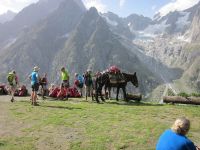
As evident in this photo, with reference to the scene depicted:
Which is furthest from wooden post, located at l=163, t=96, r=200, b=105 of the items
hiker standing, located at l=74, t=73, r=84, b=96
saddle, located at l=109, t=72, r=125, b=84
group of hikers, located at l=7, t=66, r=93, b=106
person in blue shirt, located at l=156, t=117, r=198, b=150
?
person in blue shirt, located at l=156, t=117, r=198, b=150

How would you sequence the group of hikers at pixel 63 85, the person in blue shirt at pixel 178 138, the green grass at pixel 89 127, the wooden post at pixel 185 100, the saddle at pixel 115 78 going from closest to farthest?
the person in blue shirt at pixel 178 138, the green grass at pixel 89 127, the wooden post at pixel 185 100, the group of hikers at pixel 63 85, the saddle at pixel 115 78

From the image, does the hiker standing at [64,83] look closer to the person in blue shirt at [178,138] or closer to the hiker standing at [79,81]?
the hiker standing at [79,81]

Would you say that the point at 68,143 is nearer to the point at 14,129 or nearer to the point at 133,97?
the point at 14,129

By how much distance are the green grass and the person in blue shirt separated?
25.7ft

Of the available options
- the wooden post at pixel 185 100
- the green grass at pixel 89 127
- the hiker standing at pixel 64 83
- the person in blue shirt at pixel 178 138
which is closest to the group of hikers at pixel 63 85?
the hiker standing at pixel 64 83

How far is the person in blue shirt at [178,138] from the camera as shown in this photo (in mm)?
9805

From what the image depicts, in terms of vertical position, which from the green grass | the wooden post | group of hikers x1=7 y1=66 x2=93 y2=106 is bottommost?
the green grass

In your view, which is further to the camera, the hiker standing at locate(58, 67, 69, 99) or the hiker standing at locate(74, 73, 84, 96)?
the hiker standing at locate(74, 73, 84, 96)

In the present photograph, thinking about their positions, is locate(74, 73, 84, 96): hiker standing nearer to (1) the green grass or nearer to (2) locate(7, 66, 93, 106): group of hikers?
(2) locate(7, 66, 93, 106): group of hikers

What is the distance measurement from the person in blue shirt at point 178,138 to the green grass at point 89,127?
25.7 feet

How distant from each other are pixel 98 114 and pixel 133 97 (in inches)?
Answer: 380

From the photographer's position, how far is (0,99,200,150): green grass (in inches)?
734

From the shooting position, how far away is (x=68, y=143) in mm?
18906

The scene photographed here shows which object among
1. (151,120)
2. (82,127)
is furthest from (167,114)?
(82,127)
